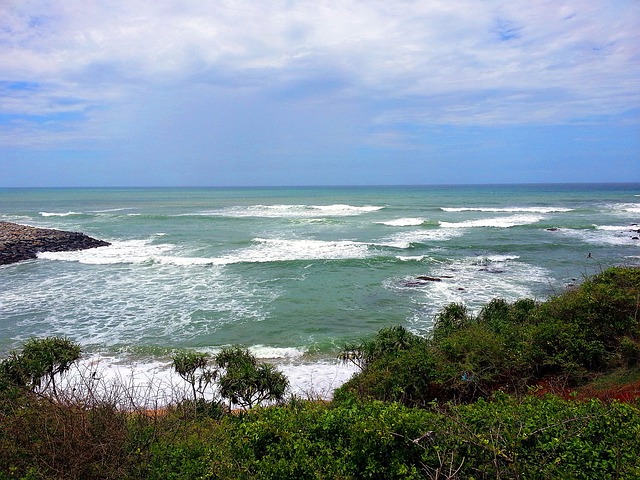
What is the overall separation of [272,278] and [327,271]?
3.63 meters

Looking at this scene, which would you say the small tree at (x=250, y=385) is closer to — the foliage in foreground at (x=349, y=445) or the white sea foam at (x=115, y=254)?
the foliage in foreground at (x=349, y=445)

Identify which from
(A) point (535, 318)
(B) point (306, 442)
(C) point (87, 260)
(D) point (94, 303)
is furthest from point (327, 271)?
(B) point (306, 442)

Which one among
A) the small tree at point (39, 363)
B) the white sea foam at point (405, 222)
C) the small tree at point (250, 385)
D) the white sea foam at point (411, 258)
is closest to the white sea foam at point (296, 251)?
the white sea foam at point (411, 258)

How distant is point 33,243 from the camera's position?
1391 inches

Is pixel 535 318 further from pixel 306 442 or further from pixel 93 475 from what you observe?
pixel 93 475

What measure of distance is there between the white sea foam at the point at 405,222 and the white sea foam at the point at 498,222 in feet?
9.91

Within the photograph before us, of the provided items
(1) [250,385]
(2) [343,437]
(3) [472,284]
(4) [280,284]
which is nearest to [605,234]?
(3) [472,284]

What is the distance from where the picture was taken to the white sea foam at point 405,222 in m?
50.1

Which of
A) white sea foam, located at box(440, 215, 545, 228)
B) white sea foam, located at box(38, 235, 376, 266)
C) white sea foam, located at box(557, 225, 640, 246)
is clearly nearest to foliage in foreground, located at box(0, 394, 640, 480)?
white sea foam, located at box(38, 235, 376, 266)

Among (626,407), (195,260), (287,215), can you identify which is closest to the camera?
(626,407)

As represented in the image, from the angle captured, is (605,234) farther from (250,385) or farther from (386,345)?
(250,385)

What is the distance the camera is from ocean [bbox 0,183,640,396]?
54.2ft

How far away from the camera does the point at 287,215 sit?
2477 inches

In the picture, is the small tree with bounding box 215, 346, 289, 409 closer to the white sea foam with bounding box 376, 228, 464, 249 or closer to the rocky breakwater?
the white sea foam with bounding box 376, 228, 464, 249
